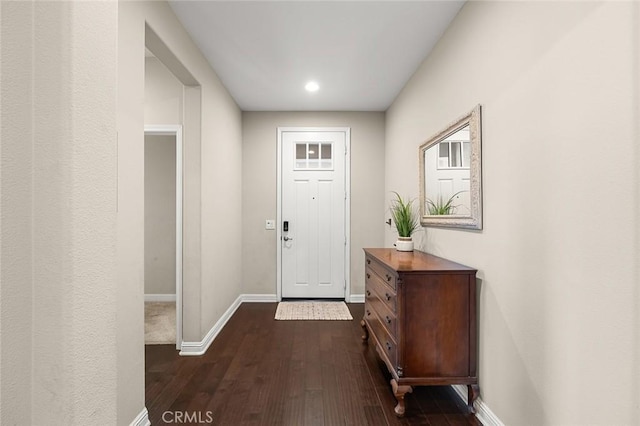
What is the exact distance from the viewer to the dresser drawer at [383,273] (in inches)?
78.0

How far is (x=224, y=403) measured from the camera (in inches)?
76.5

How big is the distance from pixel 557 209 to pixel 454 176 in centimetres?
96

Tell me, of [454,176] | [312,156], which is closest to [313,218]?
[312,156]

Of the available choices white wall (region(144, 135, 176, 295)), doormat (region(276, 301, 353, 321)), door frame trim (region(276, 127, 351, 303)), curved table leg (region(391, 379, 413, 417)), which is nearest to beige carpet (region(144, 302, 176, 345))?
white wall (region(144, 135, 176, 295))

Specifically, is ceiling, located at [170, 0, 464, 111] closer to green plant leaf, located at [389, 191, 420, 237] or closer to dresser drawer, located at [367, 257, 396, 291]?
green plant leaf, located at [389, 191, 420, 237]

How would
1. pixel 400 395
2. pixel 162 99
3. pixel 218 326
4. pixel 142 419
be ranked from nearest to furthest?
pixel 142 419, pixel 400 395, pixel 162 99, pixel 218 326

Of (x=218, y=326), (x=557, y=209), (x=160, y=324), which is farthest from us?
(x=160, y=324)

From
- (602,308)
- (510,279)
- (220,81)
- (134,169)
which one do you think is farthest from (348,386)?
(220,81)

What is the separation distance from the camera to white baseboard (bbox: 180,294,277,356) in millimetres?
2625

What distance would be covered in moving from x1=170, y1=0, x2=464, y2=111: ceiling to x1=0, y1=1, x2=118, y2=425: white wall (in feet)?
4.99

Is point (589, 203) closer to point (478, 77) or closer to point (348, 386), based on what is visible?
point (478, 77)

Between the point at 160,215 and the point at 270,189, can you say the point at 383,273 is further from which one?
the point at 160,215

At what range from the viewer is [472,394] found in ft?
6.09

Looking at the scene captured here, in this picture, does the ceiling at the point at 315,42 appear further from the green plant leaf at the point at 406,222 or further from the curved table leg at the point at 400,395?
the curved table leg at the point at 400,395
